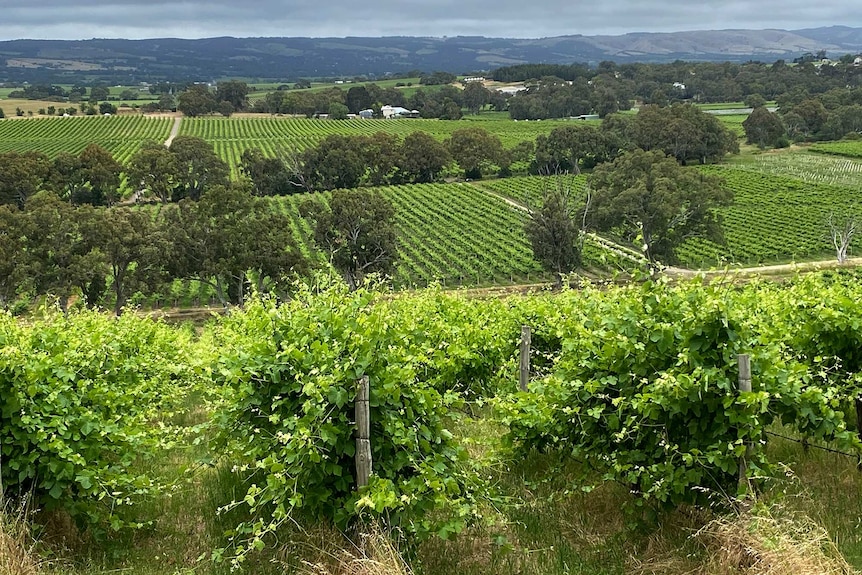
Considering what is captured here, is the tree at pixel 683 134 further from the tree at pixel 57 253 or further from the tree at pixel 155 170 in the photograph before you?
the tree at pixel 57 253

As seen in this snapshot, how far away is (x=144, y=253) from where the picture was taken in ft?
119

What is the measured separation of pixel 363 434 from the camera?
191 inches

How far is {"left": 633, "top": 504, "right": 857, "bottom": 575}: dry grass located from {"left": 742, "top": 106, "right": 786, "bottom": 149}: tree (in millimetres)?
104148

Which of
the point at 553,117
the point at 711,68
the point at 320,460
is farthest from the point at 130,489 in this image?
the point at 711,68

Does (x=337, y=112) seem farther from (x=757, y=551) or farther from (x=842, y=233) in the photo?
(x=757, y=551)

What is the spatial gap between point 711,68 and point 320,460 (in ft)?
631

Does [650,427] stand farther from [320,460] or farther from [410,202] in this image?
[410,202]

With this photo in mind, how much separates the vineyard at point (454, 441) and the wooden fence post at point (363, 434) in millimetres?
88

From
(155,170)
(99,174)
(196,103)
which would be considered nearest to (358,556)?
(155,170)

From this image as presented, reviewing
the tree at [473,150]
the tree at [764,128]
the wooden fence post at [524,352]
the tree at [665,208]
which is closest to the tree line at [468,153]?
the tree at [473,150]

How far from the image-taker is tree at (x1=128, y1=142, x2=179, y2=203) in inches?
2554

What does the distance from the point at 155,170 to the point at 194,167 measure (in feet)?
12.9

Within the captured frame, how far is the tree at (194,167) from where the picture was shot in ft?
221

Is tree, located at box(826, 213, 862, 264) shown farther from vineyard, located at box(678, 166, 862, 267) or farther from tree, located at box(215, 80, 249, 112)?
tree, located at box(215, 80, 249, 112)
